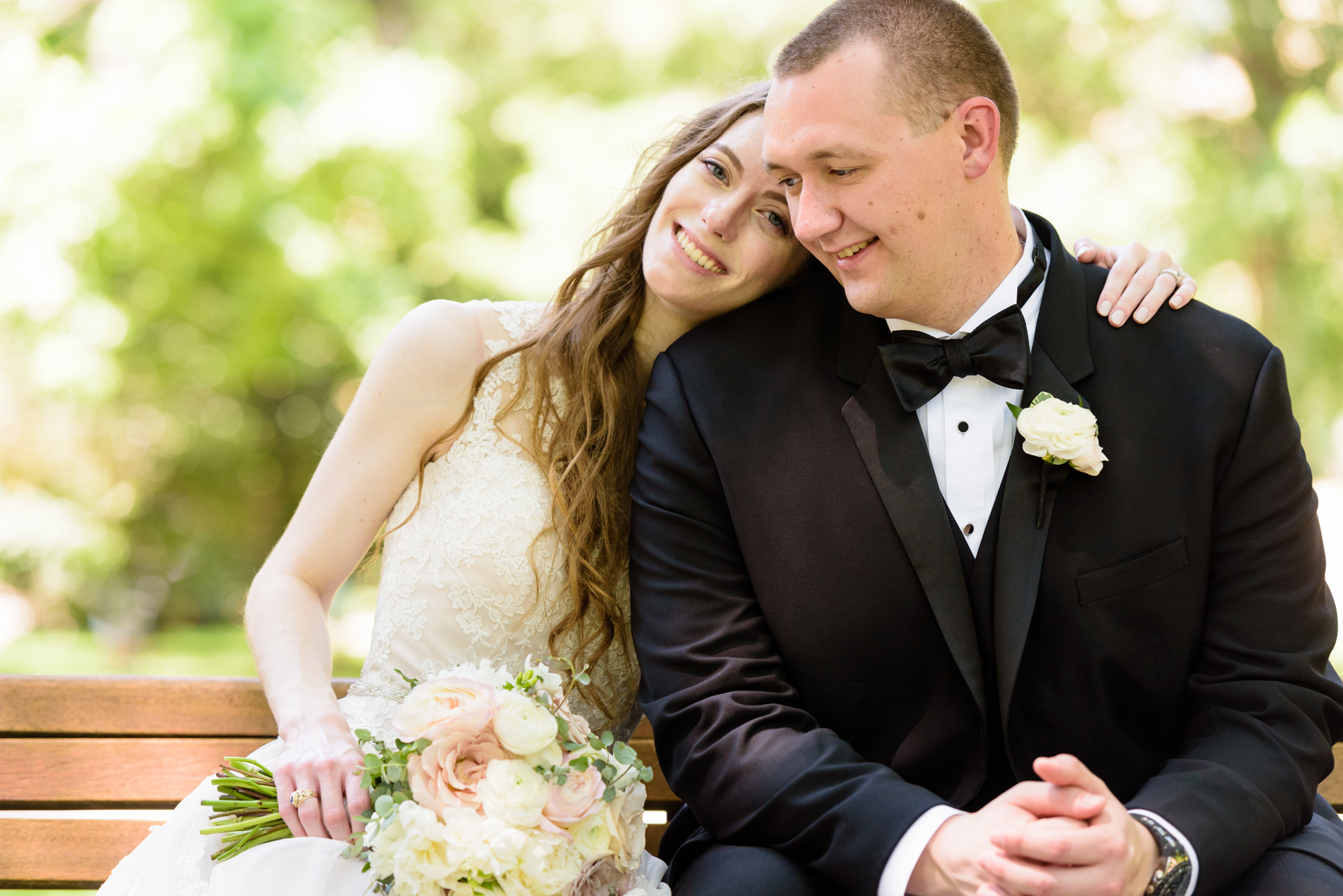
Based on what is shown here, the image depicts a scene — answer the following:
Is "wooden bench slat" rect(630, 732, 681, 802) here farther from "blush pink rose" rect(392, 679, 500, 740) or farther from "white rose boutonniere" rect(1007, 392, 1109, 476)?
"white rose boutonniere" rect(1007, 392, 1109, 476)

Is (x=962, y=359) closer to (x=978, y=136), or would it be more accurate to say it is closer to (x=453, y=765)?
(x=978, y=136)

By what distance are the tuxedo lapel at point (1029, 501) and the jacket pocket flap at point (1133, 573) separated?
0.32 ft

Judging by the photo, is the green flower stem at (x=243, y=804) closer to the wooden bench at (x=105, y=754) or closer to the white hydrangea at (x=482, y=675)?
the white hydrangea at (x=482, y=675)

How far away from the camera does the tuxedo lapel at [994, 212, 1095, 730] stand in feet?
7.43

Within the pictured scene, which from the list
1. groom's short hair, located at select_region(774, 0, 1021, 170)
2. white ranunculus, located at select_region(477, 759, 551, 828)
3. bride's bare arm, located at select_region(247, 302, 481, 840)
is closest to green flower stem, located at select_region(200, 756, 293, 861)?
bride's bare arm, located at select_region(247, 302, 481, 840)

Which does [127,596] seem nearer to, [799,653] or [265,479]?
[265,479]

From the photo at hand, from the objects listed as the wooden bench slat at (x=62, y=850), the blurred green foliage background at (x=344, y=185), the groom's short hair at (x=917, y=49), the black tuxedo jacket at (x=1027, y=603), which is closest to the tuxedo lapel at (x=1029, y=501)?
the black tuxedo jacket at (x=1027, y=603)

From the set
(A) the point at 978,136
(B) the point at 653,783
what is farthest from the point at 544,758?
(A) the point at 978,136

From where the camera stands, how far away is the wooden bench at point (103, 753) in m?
2.97

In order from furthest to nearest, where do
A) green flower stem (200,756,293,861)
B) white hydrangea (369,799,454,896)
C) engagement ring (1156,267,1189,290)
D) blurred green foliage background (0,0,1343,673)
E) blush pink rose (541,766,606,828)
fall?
blurred green foliage background (0,0,1343,673)
engagement ring (1156,267,1189,290)
green flower stem (200,756,293,861)
blush pink rose (541,766,606,828)
white hydrangea (369,799,454,896)

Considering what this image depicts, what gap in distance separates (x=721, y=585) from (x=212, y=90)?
725 centimetres

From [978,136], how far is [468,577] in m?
1.47

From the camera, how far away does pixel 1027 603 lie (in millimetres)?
2262

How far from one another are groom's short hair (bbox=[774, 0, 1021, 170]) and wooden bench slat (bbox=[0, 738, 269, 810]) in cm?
223
